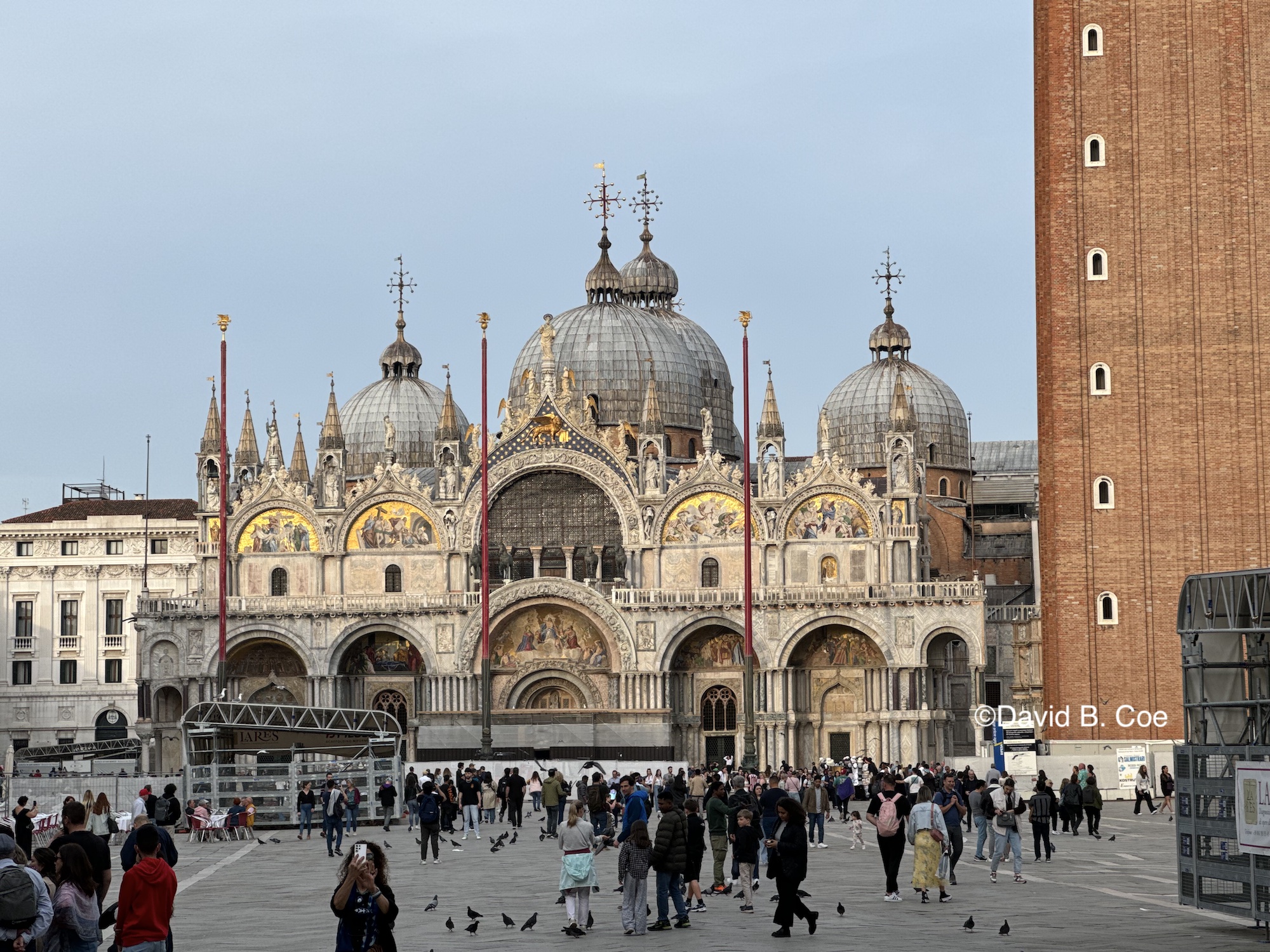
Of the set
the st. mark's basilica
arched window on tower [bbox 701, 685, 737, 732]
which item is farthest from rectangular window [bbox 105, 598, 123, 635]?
arched window on tower [bbox 701, 685, 737, 732]

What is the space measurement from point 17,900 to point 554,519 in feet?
187

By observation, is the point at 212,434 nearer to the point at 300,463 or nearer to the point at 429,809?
the point at 300,463

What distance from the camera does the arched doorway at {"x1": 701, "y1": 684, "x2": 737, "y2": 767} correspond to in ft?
226

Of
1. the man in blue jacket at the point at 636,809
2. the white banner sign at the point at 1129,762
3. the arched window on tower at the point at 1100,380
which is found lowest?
the white banner sign at the point at 1129,762

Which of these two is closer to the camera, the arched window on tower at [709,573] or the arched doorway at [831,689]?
the arched doorway at [831,689]

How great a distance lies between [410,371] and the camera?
90.4 meters

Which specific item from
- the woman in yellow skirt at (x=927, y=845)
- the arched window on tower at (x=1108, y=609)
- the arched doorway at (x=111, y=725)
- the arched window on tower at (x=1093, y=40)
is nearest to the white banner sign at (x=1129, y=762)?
the arched window on tower at (x=1108, y=609)

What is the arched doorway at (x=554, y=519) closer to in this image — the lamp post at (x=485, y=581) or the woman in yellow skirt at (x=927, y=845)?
the lamp post at (x=485, y=581)

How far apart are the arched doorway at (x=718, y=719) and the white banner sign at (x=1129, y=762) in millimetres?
19637

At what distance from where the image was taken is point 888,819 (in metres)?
25.4

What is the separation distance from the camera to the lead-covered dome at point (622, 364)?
260 ft

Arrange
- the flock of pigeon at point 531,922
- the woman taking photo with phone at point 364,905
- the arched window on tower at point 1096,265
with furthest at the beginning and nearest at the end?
the arched window on tower at point 1096,265, the flock of pigeon at point 531,922, the woman taking photo with phone at point 364,905

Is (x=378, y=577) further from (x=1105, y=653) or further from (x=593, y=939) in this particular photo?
(x=593, y=939)

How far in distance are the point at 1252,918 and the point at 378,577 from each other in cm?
5114
